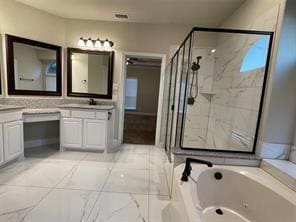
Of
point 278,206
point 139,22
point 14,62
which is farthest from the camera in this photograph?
point 139,22

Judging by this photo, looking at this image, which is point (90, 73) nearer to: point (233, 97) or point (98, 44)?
point (98, 44)

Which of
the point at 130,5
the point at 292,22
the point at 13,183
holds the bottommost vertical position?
the point at 13,183

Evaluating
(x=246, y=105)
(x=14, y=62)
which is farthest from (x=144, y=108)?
(x=246, y=105)

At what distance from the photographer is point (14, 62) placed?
3.02m

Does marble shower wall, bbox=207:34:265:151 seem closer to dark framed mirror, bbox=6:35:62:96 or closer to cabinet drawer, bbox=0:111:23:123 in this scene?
cabinet drawer, bbox=0:111:23:123

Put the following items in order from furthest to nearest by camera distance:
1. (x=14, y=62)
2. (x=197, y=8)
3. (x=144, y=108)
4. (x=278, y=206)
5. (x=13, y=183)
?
(x=144, y=108), (x=14, y=62), (x=197, y=8), (x=13, y=183), (x=278, y=206)

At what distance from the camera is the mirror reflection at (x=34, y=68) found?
3088 millimetres

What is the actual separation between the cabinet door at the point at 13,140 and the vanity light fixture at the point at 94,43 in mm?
1836

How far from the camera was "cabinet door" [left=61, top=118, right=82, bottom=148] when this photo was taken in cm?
321

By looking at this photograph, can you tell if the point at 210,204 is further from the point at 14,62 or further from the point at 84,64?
the point at 14,62

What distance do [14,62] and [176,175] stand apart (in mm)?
3223

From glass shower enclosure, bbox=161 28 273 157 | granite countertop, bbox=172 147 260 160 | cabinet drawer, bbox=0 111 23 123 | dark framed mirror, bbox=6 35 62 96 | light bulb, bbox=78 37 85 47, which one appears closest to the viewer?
granite countertop, bbox=172 147 260 160

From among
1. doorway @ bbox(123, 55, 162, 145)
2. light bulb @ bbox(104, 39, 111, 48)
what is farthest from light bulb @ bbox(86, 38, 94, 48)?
doorway @ bbox(123, 55, 162, 145)

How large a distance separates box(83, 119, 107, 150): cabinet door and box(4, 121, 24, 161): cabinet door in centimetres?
97
